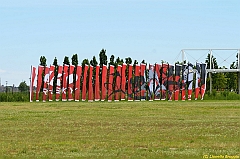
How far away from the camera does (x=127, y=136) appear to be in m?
13.3

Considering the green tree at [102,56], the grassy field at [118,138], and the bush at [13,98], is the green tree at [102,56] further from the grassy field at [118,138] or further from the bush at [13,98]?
the grassy field at [118,138]

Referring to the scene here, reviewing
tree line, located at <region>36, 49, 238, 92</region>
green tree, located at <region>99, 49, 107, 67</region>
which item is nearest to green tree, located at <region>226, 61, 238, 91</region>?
tree line, located at <region>36, 49, 238, 92</region>

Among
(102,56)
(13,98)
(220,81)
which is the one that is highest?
(102,56)

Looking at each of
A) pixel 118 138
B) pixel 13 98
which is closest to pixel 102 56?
pixel 13 98

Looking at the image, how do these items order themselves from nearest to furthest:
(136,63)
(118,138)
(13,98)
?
(118,138)
(13,98)
(136,63)

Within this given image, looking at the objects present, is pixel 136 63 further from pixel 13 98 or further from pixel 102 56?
pixel 13 98

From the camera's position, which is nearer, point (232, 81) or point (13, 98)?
point (13, 98)

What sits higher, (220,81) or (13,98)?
(220,81)

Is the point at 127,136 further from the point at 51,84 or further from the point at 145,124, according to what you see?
the point at 51,84

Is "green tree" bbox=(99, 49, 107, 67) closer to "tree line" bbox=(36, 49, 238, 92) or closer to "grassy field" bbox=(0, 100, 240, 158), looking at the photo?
"tree line" bbox=(36, 49, 238, 92)

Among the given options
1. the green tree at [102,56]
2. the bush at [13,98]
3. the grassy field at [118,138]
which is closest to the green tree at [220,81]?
the green tree at [102,56]

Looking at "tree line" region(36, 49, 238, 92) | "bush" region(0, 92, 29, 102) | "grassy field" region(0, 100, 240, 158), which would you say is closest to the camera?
"grassy field" region(0, 100, 240, 158)

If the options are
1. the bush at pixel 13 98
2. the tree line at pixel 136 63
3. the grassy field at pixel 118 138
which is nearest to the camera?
the grassy field at pixel 118 138

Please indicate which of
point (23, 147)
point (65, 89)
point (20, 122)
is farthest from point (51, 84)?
point (23, 147)
